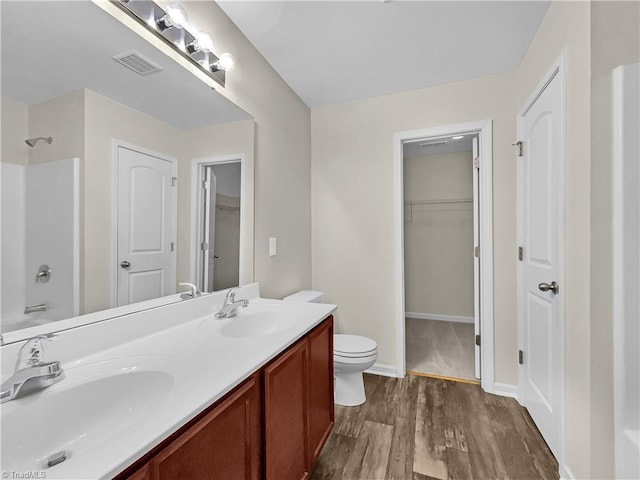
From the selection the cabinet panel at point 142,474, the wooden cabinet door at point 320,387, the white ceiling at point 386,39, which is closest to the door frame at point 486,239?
the white ceiling at point 386,39

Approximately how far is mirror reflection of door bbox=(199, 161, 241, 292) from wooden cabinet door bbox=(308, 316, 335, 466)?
1.99 ft

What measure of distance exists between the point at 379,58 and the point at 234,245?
63.5 inches

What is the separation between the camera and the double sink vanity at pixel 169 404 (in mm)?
583

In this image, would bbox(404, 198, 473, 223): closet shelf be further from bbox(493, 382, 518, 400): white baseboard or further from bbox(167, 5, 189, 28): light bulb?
bbox(167, 5, 189, 28): light bulb

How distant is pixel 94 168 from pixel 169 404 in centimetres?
79

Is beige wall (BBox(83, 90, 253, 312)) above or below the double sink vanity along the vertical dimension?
above

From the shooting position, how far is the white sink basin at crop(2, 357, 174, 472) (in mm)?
610

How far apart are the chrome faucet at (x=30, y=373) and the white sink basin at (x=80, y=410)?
17mm

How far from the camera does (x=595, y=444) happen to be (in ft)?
3.67

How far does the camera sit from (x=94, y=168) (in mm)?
949

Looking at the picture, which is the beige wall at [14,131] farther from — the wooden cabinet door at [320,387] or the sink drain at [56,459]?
the wooden cabinet door at [320,387]

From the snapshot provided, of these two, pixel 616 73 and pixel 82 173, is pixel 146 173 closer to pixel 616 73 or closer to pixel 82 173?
pixel 82 173

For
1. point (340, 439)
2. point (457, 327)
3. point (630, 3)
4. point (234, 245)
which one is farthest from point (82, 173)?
point (457, 327)

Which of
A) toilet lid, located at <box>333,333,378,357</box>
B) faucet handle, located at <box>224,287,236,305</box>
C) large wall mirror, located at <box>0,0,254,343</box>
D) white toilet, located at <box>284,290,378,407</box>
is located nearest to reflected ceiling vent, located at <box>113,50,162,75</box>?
large wall mirror, located at <box>0,0,254,343</box>
